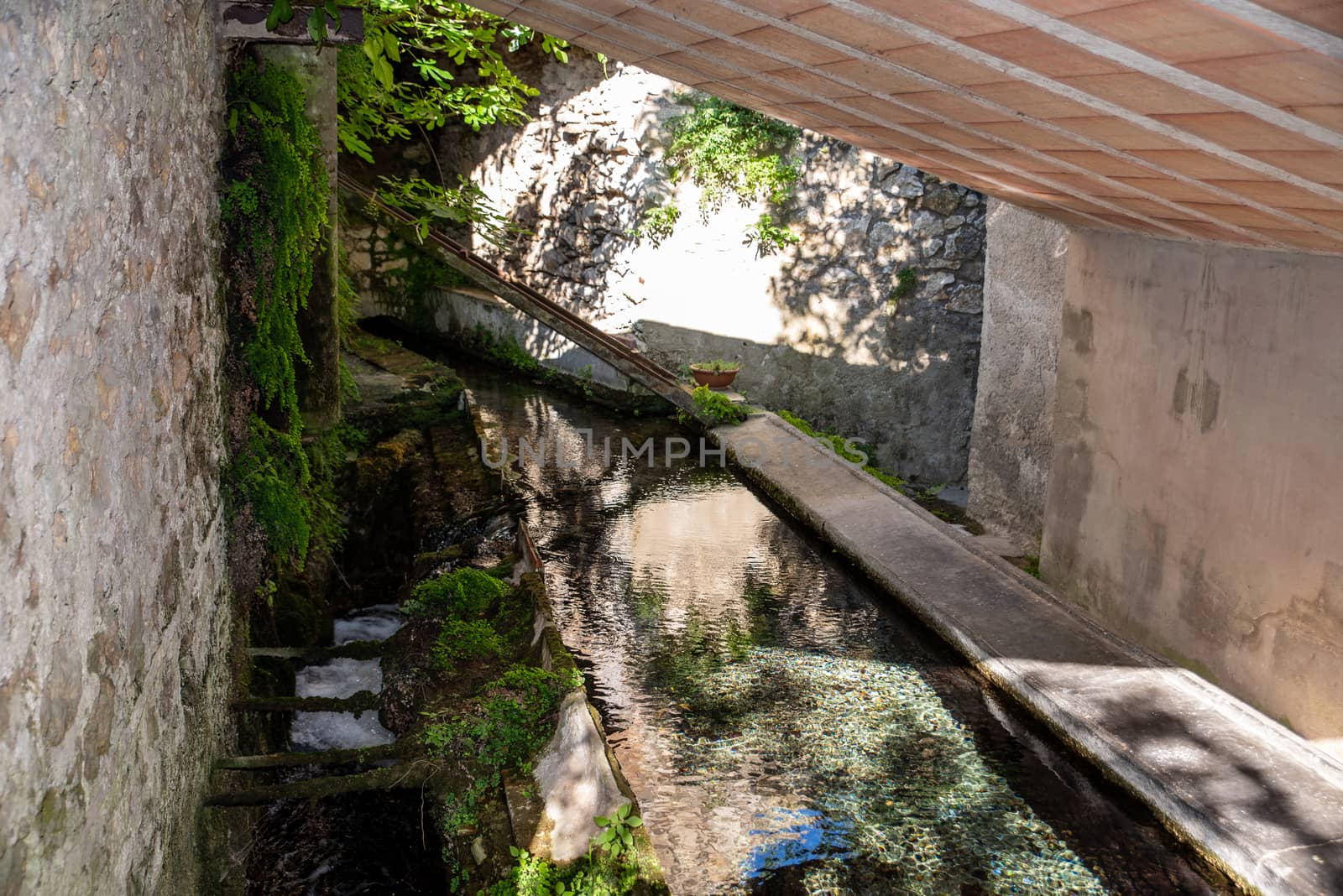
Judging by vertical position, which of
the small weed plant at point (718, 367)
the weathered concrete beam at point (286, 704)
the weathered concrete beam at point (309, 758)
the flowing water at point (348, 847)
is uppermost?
the small weed plant at point (718, 367)

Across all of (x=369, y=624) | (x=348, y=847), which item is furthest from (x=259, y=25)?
(x=369, y=624)

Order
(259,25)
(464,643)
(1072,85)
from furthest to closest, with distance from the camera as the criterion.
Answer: (464,643) → (259,25) → (1072,85)

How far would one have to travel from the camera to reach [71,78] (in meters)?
2.51

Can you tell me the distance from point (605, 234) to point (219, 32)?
336 inches

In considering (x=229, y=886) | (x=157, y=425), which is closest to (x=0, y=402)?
(x=157, y=425)

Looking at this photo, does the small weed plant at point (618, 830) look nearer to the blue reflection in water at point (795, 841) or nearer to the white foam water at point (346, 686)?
the blue reflection in water at point (795, 841)

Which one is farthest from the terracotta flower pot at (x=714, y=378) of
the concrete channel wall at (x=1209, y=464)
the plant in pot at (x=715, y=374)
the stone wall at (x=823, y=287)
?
the concrete channel wall at (x=1209, y=464)

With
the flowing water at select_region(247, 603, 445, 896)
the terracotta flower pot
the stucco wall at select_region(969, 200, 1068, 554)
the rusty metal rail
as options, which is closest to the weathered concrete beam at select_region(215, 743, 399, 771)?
the flowing water at select_region(247, 603, 445, 896)

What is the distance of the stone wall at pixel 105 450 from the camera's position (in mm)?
2156

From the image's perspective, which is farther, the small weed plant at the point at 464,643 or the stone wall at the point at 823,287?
the stone wall at the point at 823,287

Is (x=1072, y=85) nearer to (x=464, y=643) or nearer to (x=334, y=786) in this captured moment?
(x=334, y=786)

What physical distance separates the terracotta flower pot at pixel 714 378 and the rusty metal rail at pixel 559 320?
0.70 feet

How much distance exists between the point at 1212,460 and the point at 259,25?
4727mm

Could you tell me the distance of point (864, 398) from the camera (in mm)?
11625
